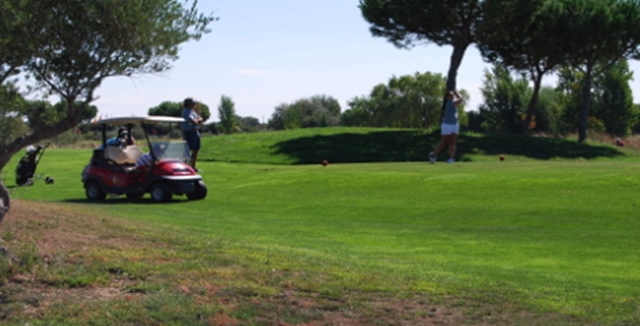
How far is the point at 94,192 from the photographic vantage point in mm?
21031

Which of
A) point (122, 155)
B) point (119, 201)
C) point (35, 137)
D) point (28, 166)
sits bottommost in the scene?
point (119, 201)

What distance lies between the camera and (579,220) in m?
15.2

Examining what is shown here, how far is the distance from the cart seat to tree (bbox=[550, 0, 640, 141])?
28068mm

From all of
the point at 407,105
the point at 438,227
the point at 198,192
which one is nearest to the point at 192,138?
the point at 198,192

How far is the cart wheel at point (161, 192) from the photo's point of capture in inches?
788

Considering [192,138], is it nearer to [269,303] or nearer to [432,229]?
[432,229]

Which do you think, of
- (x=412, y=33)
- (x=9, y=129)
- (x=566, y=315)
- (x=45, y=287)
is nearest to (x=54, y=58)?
(x=45, y=287)

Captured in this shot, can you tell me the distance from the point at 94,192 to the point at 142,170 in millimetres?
1477

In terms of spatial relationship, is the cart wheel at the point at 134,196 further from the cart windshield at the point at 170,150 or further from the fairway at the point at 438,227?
the cart windshield at the point at 170,150

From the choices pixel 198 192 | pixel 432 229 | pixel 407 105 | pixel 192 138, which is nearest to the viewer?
pixel 432 229

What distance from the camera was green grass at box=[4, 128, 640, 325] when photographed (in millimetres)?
9406

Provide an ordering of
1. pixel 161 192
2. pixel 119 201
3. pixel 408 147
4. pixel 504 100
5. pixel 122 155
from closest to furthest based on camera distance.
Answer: pixel 161 192 < pixel 119 201 < pixel 122 155 < pixel 408 147 < pixel 504 100

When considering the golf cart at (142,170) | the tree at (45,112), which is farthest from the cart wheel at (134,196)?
the tree at (45,112)

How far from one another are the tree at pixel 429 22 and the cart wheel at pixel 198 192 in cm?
2423
